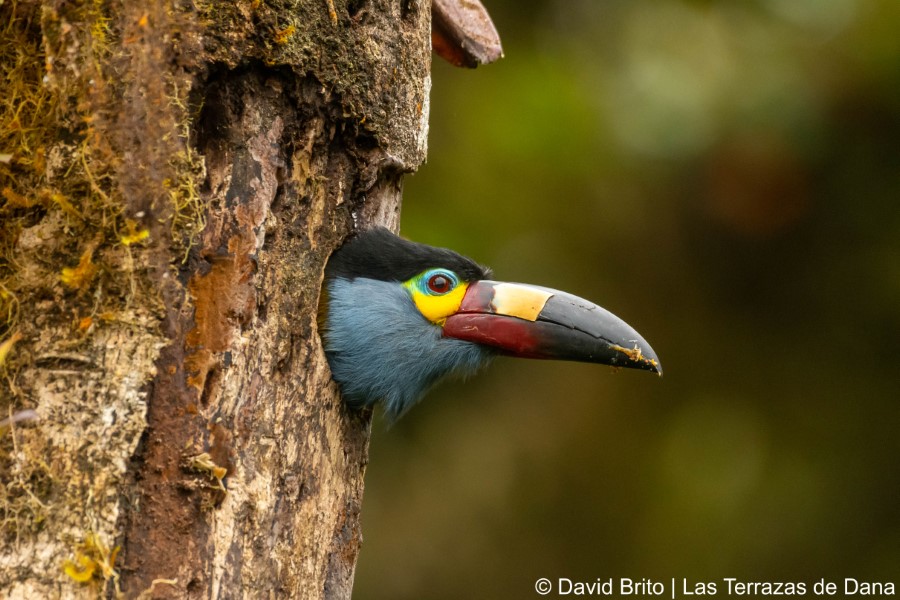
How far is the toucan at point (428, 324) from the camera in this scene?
3795 mm

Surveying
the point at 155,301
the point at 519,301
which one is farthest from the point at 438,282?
the point at 155,301

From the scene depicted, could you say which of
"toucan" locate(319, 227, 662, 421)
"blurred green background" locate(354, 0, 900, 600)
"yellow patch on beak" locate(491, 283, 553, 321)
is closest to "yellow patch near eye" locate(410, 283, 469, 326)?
"toucan" locate(319, 227, 662, 421)

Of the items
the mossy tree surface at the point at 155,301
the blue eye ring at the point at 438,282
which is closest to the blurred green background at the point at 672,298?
the blue eye ring at the point at 438,282

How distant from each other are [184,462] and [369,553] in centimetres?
547

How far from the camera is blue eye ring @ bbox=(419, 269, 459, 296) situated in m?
4.00

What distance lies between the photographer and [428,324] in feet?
13.2

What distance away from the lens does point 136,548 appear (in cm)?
298

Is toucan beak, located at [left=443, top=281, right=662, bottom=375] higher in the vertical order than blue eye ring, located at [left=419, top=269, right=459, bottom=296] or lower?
lower

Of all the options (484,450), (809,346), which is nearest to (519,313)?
(484,450)

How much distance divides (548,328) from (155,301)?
1.40 meters

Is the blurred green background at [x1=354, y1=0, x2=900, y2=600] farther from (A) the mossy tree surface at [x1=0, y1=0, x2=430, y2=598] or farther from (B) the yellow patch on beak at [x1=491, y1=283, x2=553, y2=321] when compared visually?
(A) the mossy tree surface at [x1=0, y1=0, x2=430, y2=598]

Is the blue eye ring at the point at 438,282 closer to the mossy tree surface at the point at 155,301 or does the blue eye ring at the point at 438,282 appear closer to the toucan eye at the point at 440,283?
the toucan eye at the point at 440,283

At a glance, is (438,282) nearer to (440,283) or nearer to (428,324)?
(440,283)

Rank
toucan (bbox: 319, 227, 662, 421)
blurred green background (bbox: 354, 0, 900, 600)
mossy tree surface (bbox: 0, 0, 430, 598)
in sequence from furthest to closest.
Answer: blurred green background (bbox: 354, 0, 900, 600), toucan (bbox: 319, 227, 662, 421), mossy tree surface (bbox: 0, 0, 430, 598)
